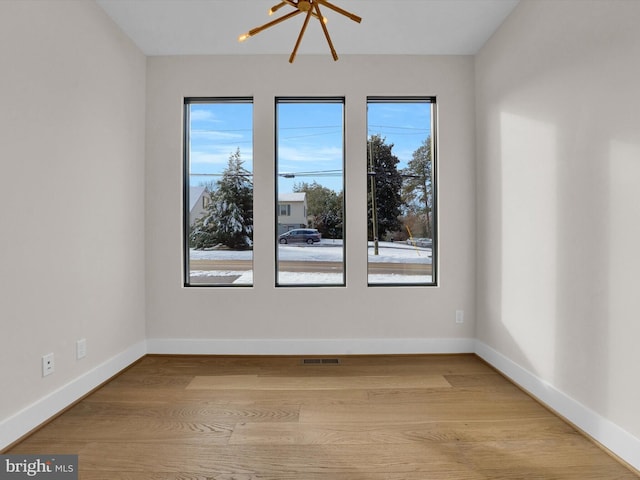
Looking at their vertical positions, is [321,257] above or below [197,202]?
below

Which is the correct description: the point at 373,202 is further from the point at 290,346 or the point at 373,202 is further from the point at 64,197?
the point at 64,197

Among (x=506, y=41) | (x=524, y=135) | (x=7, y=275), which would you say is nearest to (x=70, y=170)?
(x=7, y=275)

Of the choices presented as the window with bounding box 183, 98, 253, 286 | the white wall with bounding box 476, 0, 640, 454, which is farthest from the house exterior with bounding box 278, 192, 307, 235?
the white wall with bounding box 476, 0, 640, 454

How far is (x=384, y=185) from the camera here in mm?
3549

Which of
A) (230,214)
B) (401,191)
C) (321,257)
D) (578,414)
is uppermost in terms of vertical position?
(401,191)

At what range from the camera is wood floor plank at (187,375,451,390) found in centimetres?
274

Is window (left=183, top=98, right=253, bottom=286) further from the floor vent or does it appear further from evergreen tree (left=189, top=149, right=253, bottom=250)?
the floor vent

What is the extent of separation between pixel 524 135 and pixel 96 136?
10.4ft

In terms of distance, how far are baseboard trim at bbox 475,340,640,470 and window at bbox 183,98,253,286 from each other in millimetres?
2377

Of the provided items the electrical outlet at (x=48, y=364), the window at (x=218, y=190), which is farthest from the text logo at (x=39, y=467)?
the window at (x=218, y=190)

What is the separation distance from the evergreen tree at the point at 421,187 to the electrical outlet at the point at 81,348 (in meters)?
2.89

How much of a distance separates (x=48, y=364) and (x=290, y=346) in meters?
1.85

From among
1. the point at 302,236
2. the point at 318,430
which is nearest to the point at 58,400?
the point at 318,430

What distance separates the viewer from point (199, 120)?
11.6ft
